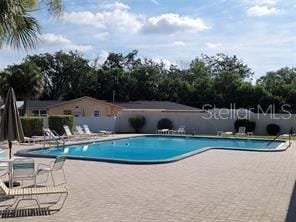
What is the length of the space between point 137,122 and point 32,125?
490 inches

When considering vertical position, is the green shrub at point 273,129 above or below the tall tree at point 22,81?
below


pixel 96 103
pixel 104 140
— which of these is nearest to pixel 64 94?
pixel 96 103

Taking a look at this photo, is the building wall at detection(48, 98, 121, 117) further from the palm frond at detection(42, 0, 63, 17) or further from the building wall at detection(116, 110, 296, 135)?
the palm frond at detection(42, 0, 63, 17)

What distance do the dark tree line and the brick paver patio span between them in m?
30.9

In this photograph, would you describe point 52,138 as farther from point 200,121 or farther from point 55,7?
point 55,7

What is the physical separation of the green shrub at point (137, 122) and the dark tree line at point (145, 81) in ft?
42.7

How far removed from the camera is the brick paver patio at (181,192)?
7359mm

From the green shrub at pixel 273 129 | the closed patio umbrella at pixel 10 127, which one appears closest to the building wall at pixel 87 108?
the green shrub at pixel 273 129

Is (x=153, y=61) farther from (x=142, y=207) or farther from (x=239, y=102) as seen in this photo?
(x=142, y=207)

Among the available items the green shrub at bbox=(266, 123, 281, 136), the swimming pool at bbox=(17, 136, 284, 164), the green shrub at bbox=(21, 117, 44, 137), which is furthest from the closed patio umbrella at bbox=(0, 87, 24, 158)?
the green shrub at bbox=(266, 123, 281, 136)

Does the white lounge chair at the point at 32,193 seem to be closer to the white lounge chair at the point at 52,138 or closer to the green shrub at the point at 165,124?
the white lounge chair at the point at 52,138

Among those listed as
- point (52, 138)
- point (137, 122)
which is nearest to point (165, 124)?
point (137, 122)

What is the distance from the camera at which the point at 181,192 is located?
31.0 feet

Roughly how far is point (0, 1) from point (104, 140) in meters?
20.8
